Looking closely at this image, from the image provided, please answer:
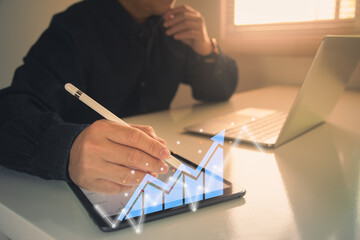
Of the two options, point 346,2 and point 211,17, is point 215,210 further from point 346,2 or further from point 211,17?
point 211,17

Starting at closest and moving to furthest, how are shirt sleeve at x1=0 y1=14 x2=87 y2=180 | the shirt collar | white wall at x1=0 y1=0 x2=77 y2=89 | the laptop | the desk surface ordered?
the desk surface, shirt sleeve at x1=0 y1=14 x2=87 y2=180, the laptop, the shirt collar, white wall at x1=0 y1=0 x2=77 y2=89

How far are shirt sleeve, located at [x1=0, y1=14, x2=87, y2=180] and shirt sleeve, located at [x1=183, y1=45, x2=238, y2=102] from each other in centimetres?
49

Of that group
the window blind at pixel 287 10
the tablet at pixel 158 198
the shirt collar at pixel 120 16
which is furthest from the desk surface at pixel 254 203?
the window blind at pixel 287 10

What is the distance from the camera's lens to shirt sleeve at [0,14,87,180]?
18.9 inches

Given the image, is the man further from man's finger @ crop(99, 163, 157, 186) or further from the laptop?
the laptop

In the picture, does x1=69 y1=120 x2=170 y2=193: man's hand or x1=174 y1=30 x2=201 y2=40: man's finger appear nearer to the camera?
x1=69 y1=120 x2=170 y2=193: man's hand

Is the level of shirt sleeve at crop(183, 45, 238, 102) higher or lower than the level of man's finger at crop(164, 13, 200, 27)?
lower

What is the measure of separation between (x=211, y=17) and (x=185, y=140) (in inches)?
46.7

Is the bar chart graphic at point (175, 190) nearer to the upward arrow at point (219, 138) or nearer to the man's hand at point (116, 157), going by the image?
the man's hand at point (116, 157)

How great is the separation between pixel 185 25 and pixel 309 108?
55 centimetres

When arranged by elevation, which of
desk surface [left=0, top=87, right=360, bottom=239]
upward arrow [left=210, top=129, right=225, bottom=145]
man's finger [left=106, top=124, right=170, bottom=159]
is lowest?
upward arrow [left=210, top=129, right=225, bottom=145]

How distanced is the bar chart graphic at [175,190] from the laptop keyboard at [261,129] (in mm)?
188

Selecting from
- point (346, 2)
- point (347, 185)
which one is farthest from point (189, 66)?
point (347, 185)

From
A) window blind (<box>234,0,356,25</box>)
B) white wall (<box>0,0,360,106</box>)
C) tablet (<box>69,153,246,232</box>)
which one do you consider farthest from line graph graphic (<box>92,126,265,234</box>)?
white wall (<box>0,0,360,106</box>)
